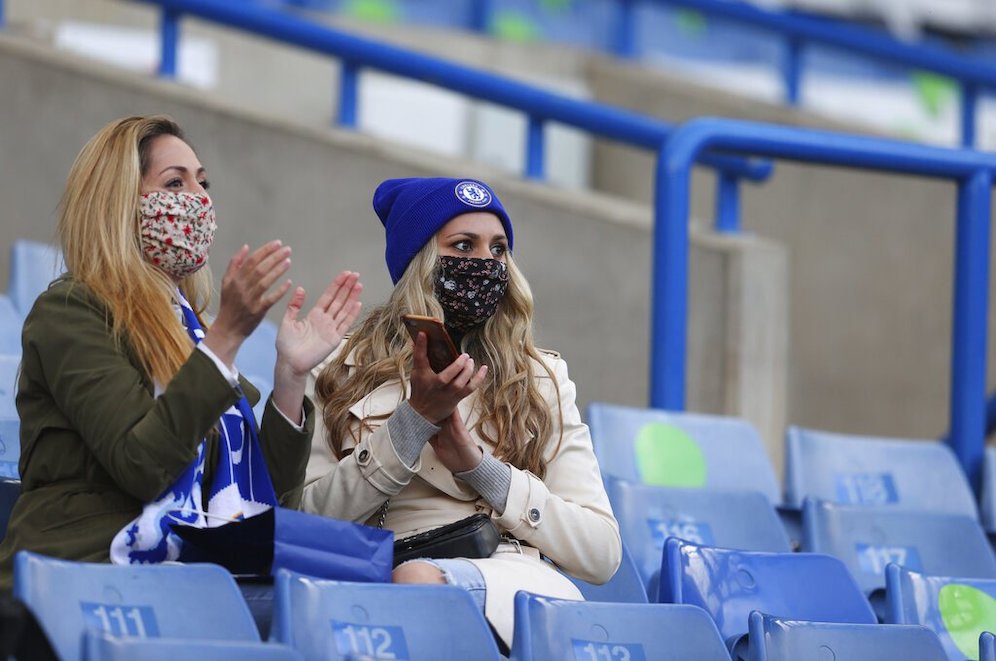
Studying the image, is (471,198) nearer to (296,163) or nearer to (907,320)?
(296,163)

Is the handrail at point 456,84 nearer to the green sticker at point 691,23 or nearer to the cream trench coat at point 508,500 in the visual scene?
the cream trench coat at point 508,500

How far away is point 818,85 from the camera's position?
9508mm

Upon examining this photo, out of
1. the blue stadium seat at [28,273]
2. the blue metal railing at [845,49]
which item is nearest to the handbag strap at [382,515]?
the blue stadium seat at [28,273]

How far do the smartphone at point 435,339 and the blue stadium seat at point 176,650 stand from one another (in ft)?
2.43

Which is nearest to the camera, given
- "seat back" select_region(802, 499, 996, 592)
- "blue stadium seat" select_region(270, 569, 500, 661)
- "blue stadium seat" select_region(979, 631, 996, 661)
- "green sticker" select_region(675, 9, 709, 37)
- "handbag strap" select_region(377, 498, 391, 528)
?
"blue stadium seat" select_region(270, 569, 500, 661)

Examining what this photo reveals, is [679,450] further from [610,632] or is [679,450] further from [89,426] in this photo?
[89,426]

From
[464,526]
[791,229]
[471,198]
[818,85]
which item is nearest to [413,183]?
[471,198]

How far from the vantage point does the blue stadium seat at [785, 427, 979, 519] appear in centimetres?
469

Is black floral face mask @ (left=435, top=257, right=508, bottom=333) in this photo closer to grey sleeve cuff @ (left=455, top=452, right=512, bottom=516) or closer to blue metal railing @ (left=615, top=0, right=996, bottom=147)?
grey sleeve cuff @ (left=455, top=452, right=512, bottom=516)

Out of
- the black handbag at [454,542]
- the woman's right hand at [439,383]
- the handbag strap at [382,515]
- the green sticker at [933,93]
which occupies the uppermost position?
the green sticker at [933,93]

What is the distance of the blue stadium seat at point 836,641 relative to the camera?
3.03 metres

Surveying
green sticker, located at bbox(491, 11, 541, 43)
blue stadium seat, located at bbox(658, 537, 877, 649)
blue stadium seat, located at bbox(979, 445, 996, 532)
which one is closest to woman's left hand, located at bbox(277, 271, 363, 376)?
blue stadium seat, located at bbox(658, 537, 877, 649)

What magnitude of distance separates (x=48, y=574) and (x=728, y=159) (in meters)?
3.58

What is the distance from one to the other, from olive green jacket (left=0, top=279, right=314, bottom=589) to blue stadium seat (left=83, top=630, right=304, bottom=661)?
386 millimetres
